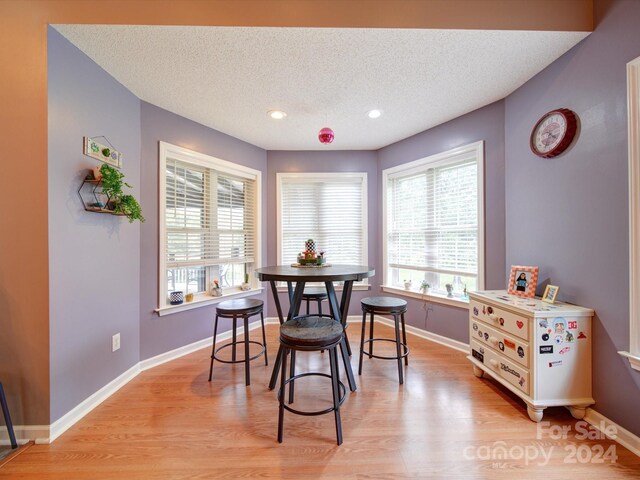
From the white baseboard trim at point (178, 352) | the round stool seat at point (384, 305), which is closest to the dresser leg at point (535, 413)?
the round stool seat at point (384, 305)

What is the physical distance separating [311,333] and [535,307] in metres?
1.51

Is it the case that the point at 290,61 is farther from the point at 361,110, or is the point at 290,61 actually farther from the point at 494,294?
the point at 494,294

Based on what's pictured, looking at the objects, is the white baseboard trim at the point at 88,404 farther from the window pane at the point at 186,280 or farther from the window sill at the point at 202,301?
the window pane at the point at 186,280

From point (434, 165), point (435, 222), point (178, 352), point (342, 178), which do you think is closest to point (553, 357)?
point (435, 222)

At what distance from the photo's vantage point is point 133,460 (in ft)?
4.63

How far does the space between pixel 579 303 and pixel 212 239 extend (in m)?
3.42

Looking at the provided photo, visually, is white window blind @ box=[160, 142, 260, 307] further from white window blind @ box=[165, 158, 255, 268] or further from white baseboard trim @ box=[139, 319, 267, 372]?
white baseboard trim @ box=[139, 319, 267, 372]

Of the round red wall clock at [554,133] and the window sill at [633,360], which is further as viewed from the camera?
the round red wall clock at [554,133]

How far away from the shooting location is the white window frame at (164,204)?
2545 millimetres

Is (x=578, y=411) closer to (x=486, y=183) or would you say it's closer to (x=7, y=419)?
(x=486, y=183)

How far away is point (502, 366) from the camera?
1898 millimetres

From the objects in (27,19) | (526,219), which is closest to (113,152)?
(27,19)

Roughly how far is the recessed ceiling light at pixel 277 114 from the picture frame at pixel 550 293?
A: 273cm

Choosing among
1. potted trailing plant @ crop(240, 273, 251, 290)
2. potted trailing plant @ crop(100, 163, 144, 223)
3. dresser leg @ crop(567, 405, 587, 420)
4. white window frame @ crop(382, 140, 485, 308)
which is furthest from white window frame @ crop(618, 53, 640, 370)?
potted trailing plant @ crop(240, 273, 251, 290)
